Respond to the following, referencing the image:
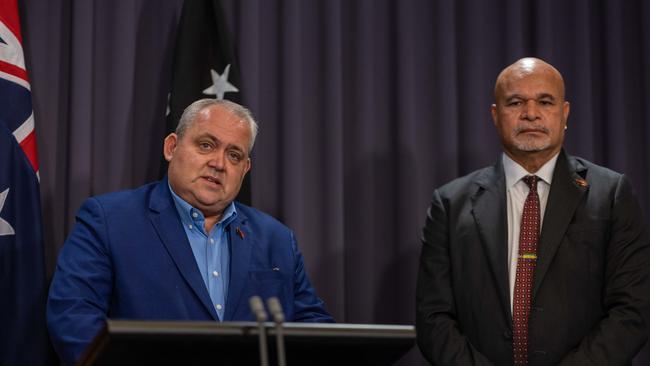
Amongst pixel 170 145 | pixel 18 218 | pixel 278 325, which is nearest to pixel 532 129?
pixel 170 145

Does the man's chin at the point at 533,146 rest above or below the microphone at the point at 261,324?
above

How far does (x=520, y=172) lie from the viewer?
325cm

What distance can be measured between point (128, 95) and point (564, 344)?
7.00 ft

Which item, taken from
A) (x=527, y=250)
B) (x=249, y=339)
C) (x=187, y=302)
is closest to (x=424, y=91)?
(x=527, y=250)

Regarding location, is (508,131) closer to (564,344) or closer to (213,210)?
(564,344)

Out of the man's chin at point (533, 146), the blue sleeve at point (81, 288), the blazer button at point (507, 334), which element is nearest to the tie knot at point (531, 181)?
the man's chin at point (533, 146)

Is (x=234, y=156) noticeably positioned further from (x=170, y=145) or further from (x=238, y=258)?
(x=238, y=258)

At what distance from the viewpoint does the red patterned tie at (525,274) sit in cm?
301

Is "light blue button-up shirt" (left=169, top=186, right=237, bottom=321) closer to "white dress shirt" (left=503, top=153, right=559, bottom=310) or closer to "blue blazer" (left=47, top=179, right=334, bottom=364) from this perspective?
"blue blazer" (left=47, top=179, right=334, bottom=364)

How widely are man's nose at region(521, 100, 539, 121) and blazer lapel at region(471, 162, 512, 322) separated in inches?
8.8

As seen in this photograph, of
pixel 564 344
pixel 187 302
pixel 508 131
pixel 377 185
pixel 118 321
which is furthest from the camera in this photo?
pixel 377 185

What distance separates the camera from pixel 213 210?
3.05 meters

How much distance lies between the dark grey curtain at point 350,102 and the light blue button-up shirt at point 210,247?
0.88 m

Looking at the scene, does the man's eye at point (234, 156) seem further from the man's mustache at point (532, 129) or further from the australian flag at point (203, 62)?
the man's mustache at point (532, 129)
